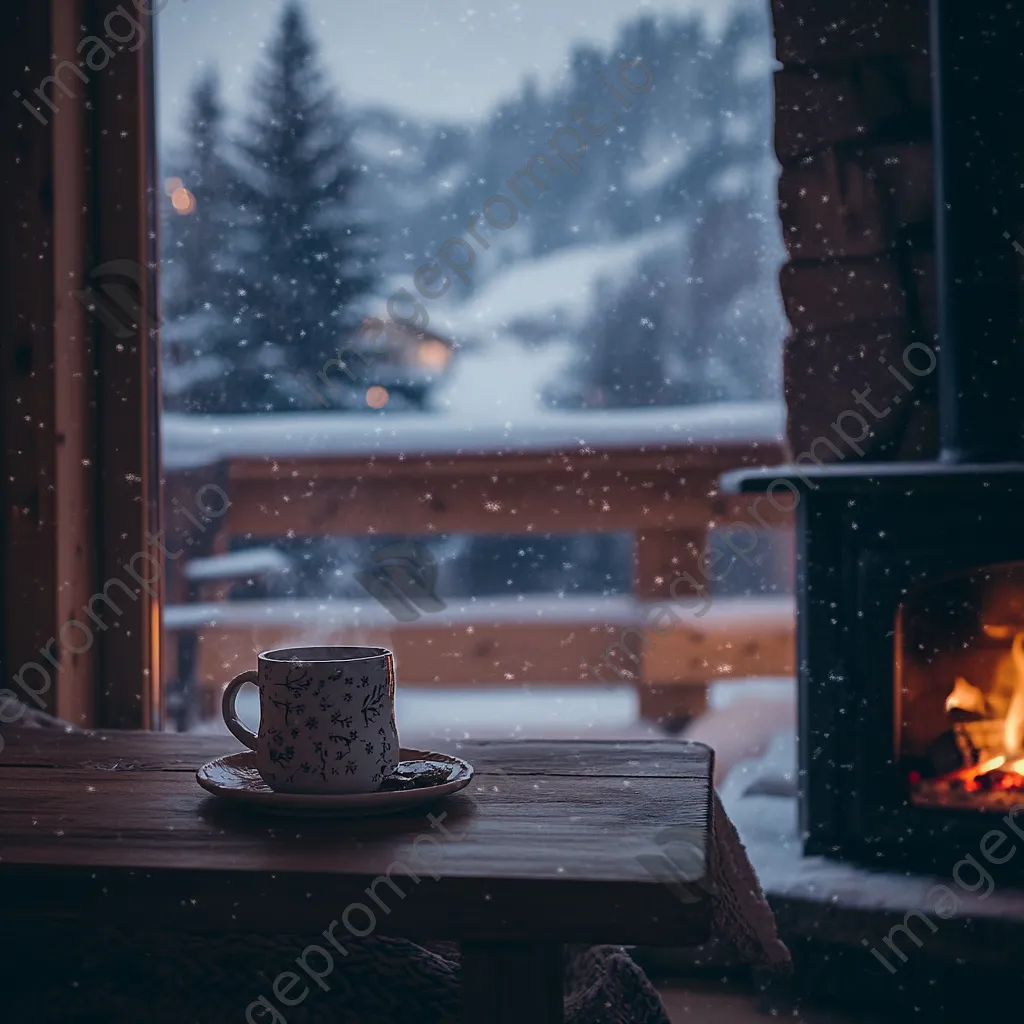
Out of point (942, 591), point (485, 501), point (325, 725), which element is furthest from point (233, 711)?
point (485, 501)

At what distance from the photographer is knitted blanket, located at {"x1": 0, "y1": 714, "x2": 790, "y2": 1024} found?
34.9 inches

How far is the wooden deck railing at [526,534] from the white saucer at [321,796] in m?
1.46

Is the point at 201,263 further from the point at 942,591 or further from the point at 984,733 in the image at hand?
the point at 984,733

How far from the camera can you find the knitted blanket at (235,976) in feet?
2.91

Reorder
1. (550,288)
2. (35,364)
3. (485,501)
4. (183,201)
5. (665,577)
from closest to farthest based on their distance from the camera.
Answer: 1. (35,364)
2. (183,201)
3. (550,288)
4. (485,501)
5. (665,577)

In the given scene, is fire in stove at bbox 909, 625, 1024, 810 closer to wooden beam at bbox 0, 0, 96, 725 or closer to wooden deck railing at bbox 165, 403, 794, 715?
wooden deck railing at bbox 165, 403, 794, 715

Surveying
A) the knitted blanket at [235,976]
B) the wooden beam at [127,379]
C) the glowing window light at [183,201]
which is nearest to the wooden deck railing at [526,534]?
the wooden beam at [127,379]

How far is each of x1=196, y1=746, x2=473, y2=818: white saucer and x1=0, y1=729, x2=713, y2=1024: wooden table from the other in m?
0.01

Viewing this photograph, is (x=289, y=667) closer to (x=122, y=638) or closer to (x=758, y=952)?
(x=758, y=952)

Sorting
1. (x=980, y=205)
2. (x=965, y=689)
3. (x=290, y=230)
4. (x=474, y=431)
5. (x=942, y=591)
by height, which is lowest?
(x=965, y=689)

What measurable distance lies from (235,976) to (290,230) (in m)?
1.56

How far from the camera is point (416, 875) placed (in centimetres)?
61

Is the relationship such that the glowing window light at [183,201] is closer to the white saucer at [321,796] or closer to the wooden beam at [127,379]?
the wooden beam at [127,379]

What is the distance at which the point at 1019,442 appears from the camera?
1516mm
